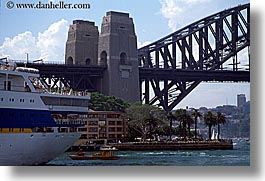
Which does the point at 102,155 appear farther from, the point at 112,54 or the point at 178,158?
the point at 112,54

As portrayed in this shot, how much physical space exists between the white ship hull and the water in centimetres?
15

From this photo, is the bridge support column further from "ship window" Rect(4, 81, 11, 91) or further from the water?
"ship window" Rect(4, 81, 11, 91)

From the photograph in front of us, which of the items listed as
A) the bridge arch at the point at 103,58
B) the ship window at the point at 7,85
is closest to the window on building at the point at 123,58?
the bridge arch at the point at 103,58

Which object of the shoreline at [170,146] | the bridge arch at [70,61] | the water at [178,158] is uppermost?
the bridge arch at [70,61]

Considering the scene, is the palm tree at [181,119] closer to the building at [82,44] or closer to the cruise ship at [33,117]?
the cruise ship at [33,117]

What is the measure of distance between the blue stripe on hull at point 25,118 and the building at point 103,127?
56 centimetres

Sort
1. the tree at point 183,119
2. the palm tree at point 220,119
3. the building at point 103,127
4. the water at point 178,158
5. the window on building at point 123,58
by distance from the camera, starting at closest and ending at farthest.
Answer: the water at point 178,158 < the palm tree at point 220,119 < the tree at point 183,119 < the building at point 103,127 < the window on building at point 123,58

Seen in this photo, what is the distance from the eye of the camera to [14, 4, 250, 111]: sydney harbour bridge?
988 cm

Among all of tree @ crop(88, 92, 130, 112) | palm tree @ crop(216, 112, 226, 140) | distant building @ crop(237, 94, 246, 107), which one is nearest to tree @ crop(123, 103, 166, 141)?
tree @ crop(88, 92, 130, 112)

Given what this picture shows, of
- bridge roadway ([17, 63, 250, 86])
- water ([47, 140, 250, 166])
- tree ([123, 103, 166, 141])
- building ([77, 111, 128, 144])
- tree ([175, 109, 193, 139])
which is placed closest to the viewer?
water ([47, 140, 250, 166])

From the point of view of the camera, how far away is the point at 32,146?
9656 millimetres

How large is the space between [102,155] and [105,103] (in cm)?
108

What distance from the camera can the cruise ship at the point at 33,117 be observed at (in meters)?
9.36

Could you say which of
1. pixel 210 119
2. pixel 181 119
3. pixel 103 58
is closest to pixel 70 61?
pixel 103 58
